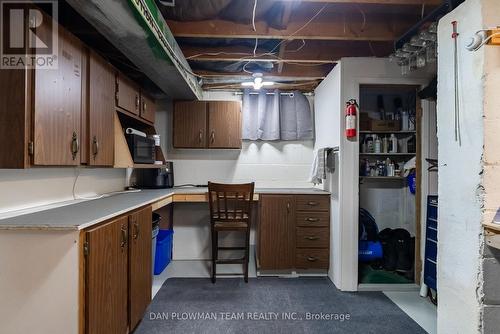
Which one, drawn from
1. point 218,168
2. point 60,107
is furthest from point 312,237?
point 60,107

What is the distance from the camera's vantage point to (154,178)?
3.25 metres

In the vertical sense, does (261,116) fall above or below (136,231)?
above

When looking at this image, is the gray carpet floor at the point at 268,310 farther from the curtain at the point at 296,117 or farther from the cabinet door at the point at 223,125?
the curtain at the point at 296,117

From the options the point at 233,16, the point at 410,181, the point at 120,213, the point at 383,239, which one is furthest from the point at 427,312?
the point at 233,16

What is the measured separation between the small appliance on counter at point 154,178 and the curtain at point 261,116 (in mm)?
1102

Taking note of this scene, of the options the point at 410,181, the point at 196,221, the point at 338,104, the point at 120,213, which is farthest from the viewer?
the point at 196,221

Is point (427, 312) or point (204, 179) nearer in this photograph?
point (427, 312)

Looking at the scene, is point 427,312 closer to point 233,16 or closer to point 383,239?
point 383,239

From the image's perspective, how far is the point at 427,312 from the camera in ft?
7.34

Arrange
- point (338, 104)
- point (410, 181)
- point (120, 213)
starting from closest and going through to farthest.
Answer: point (120, 213) < point (338, 104) < point (410, 181)

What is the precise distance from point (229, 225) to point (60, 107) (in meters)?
1.80

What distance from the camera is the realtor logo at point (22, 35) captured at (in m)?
1.25

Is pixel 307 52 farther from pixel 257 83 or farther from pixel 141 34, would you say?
pixel 141 34

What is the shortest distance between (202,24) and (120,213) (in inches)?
Answer: 64.8
